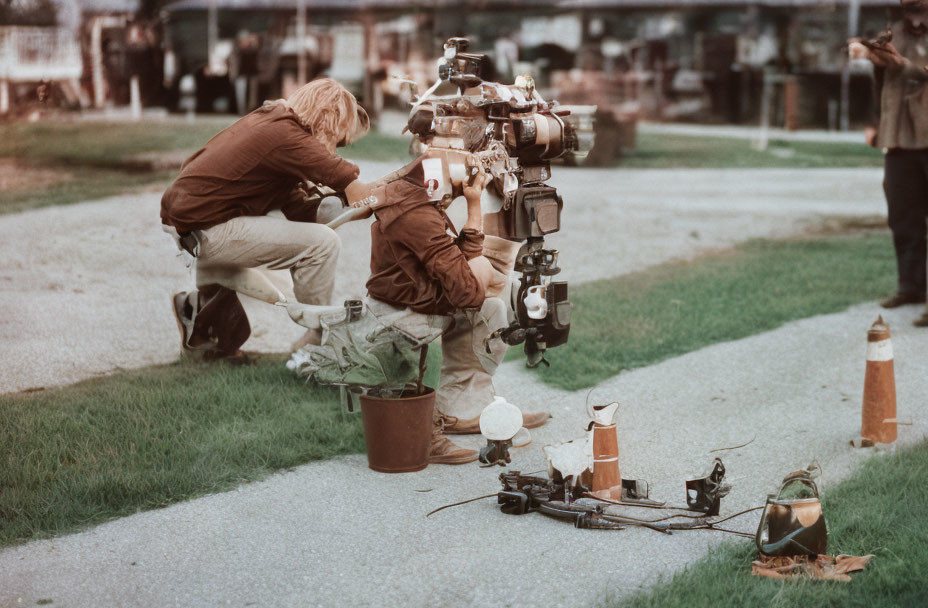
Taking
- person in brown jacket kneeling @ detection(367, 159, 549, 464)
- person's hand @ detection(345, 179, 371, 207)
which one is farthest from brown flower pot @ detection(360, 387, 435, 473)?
person's hand @ detection(345, 179, 371, 207)

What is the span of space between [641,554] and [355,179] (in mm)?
2452

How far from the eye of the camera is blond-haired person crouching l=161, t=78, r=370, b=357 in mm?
5504

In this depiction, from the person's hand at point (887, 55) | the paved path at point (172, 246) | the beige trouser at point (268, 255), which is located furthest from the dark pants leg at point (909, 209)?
the beige trouser at point (268, 255)

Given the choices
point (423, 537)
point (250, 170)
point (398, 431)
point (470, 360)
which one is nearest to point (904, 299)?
point (470, 360)

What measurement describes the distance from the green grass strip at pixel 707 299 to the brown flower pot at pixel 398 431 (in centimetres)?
161

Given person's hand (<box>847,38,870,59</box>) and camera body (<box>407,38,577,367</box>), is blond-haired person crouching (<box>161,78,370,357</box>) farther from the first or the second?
person's hand (<box>847,38,870,59</box>)

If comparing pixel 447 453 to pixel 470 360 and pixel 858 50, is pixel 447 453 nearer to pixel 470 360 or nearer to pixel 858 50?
pixel 470 360

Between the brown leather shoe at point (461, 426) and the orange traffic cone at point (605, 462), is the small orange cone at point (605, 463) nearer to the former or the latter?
the orange traffic cone at point (605, 462)

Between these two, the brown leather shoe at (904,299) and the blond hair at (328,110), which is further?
the brown leather shoe at (904,299)

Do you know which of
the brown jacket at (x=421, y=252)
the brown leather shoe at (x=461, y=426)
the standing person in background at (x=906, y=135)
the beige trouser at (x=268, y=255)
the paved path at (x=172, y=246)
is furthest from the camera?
the standing person in background at (x=906, y=135)

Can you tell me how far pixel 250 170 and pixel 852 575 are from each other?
351 centimetres

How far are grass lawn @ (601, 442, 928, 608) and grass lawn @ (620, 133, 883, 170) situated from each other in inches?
526

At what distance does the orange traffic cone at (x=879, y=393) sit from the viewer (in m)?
5.08

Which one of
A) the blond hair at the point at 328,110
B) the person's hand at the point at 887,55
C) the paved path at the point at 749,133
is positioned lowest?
the paved path at the point at 749,133
